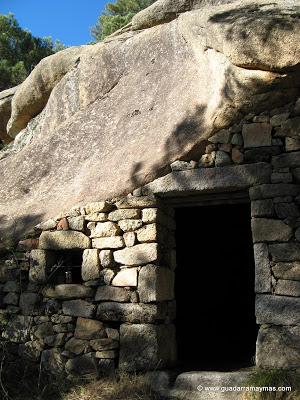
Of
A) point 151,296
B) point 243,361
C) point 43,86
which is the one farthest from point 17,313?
point 43,86

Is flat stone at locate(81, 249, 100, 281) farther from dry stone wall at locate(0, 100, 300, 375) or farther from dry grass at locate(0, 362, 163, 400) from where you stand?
dry grass at locate(0, 362, 163, 400)

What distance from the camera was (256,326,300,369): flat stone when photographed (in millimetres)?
4008

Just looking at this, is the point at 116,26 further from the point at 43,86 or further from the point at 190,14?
the point at 190,14

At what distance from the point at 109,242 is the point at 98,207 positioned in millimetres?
390

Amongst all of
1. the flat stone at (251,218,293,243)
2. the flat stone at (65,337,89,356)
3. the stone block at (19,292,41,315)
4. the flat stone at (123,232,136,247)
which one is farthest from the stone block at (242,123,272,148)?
the stone block at (19,292,41,315)

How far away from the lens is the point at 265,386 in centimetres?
386

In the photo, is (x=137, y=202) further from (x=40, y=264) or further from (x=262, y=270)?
(x=262, y=270)

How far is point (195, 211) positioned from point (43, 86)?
9.54ft

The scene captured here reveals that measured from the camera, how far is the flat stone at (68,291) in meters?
4.77

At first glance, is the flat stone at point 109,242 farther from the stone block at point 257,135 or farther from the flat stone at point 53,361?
the stone block at point 257,135

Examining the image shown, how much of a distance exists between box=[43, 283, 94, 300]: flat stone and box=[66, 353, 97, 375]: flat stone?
0.59 m

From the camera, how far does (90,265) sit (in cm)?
479

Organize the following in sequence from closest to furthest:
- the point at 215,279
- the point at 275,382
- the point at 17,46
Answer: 1. the point at 275,382
2. the point at 215,279
3. the point at 17,46

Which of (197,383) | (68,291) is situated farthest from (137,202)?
(197,383)
